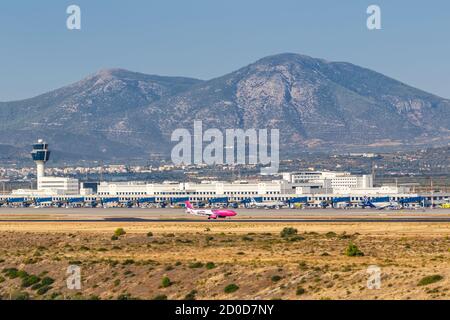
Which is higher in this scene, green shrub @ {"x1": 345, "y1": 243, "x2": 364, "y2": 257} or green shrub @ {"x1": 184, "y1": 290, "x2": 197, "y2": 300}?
green shrub @ {"x1": 345, "y1": 243, "x2": 364, "y2": 257}

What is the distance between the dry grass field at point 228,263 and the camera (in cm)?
6969

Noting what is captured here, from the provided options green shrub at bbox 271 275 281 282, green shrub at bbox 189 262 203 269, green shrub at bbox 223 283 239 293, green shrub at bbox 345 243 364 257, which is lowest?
green shrub at bbox 223 283 239 293

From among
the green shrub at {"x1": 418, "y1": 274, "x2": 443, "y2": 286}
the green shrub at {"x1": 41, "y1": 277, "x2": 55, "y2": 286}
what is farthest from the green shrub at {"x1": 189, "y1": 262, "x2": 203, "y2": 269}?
the green shrub at {"x1": 418, "y1": 274, "x2": 443, "y2": 286}

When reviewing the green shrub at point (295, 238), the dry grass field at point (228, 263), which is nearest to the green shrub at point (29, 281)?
the dry grass field at point (228, 263)

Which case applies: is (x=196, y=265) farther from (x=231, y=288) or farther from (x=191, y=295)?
(x=191, y=295)

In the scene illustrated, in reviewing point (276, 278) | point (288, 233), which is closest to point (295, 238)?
point (288, 233)

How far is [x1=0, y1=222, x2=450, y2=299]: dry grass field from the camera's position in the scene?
6969 cm

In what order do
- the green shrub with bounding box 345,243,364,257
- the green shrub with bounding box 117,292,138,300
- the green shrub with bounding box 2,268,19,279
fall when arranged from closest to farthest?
the green shrub with bounding box 117,292,138,300 < the green shrub with bounding box 2,268,19,279 < the green shrub with bounding box 345,243,364,257

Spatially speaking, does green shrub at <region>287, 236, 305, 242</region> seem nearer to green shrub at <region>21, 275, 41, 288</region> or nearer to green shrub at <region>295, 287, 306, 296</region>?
green shrub at <region>21, 275, 41, 288</region>

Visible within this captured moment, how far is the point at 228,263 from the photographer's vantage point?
82.6m

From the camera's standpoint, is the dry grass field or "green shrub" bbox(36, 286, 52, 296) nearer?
the dry grass field
